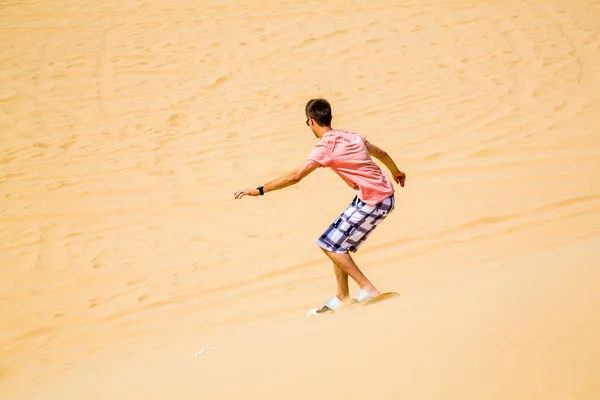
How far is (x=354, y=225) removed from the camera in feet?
14.3

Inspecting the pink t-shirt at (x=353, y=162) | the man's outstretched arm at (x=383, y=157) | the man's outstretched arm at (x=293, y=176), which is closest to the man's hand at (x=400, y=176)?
the man's outstretched arm at (x=383, y=157)

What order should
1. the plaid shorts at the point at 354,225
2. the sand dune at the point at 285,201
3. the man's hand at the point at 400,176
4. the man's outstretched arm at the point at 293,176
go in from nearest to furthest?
the sand dune at the point at 285,201 < the man's outstretched arm at the point at 293,176 < the plaid shorts at the point at 354,225 < the man's hand at the point at 400,176

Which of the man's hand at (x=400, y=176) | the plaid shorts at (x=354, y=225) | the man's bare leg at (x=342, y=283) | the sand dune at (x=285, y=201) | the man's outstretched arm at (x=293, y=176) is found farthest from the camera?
the man's hand at (x=400, y=176)

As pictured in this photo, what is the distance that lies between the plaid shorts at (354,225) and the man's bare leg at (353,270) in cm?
4

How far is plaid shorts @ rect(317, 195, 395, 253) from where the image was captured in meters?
4.34

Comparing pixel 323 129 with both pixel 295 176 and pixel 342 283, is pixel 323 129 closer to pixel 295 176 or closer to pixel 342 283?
pixel 295 176

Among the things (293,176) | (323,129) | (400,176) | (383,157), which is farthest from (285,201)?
(293,176)

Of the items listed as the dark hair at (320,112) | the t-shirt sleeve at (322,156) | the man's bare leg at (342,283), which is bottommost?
the man's bare leg at (342,283)

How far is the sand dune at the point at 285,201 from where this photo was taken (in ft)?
10.2

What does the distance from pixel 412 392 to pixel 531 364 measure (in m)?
0.43

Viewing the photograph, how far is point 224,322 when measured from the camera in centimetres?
543

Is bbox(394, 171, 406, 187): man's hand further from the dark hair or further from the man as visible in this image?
the dark hair

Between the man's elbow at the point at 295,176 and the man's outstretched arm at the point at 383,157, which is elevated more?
the man's elbow at the point at 295,176

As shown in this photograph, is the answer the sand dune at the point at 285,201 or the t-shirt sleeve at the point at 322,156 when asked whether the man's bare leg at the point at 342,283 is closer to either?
the sand dune at the point at 285,201
